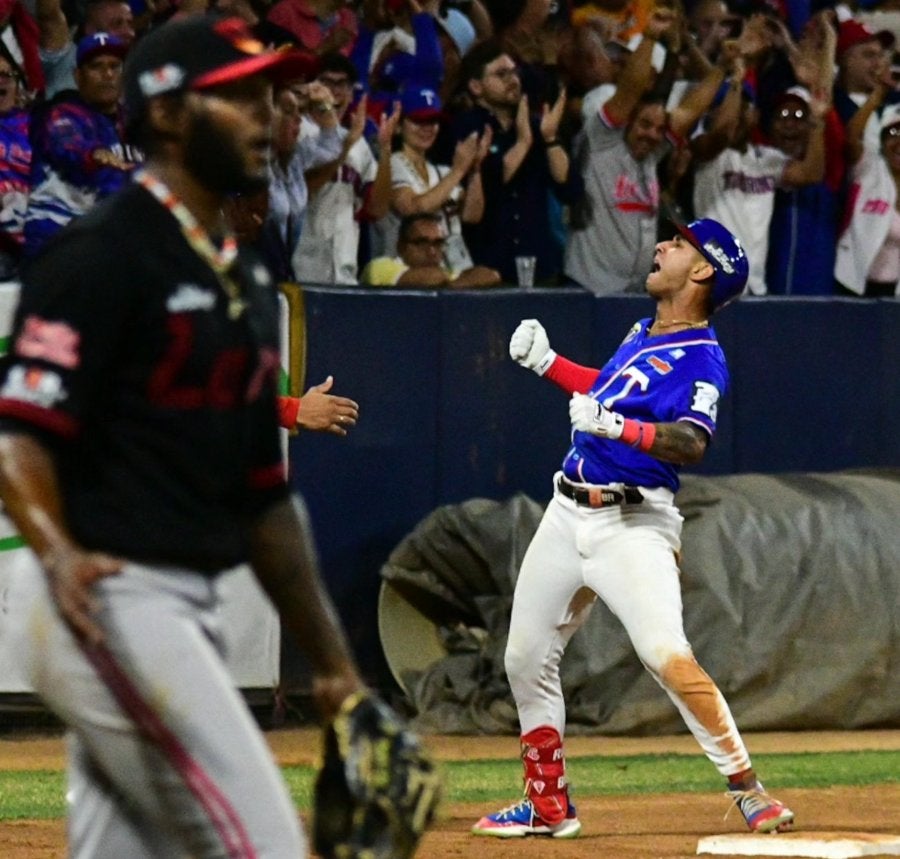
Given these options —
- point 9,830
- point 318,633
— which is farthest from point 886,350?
point 318,633

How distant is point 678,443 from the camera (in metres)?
6.44

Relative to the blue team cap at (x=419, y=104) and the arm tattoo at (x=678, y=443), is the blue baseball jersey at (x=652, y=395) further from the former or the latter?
the blue team cap at (x=419, y=104)

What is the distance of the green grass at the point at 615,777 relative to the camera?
26.2ft

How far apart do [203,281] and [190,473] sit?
0.31 meters

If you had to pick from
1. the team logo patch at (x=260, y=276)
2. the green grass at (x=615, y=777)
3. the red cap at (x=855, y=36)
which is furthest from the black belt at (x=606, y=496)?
the red cap at (x=855, y=36)

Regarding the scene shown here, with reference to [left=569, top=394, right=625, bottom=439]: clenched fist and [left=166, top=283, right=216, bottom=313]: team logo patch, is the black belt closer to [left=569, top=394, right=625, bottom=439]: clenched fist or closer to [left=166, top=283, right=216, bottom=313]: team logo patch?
[left=569, top=394, right=625, bottom=439]: clenched fist

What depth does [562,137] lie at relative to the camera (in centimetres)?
1223

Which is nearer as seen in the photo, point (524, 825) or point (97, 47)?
point (524, 825)

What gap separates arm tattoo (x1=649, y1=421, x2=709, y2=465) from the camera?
21.1 feet

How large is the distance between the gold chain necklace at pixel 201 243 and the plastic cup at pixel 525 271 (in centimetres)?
833

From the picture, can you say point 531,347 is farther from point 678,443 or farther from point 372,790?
point 372,790

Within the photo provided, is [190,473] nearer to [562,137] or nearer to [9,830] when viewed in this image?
[9,830]

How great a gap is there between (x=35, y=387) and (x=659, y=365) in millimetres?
3964

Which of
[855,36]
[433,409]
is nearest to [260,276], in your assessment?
[433,409]
